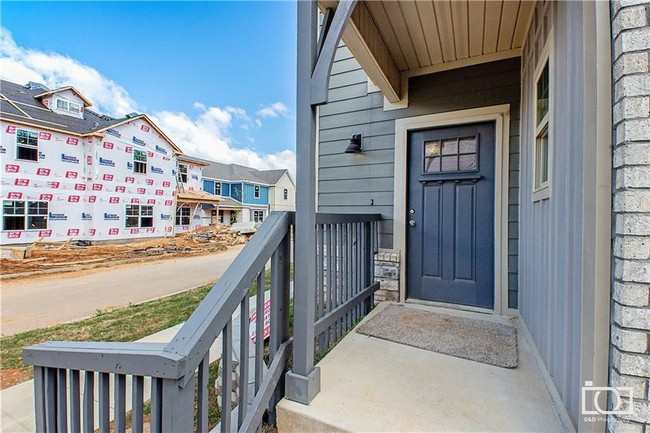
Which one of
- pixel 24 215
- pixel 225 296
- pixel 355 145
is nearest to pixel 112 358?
pixel 225 296

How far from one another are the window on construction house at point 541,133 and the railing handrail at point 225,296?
153 centimetres

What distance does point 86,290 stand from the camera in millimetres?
5582

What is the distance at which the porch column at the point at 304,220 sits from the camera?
134cm

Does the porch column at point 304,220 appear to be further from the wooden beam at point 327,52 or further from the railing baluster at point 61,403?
the railing baluster at point 61,403

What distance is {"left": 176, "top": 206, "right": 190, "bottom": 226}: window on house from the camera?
15844 mm

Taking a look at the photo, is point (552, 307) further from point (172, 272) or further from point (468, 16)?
point (172, 272)

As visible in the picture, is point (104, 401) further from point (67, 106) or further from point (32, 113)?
point (67, 106)

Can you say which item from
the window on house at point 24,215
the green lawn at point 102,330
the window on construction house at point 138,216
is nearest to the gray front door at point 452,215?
the green lawn at point 102,330

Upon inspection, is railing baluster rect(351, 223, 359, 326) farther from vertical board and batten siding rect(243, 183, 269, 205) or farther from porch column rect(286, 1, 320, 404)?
vertical board and batten siding rect(243, 183, 269, 205)

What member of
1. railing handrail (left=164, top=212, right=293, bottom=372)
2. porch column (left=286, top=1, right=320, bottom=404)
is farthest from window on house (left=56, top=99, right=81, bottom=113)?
railing handrail (left=164, top=212, right=293, bottom=372)

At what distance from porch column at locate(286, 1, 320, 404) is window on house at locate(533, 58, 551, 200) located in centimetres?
135

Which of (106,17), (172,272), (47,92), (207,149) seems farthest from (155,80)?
(172,272)

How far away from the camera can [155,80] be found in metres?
16.4

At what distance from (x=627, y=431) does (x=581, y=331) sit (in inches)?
11.0
